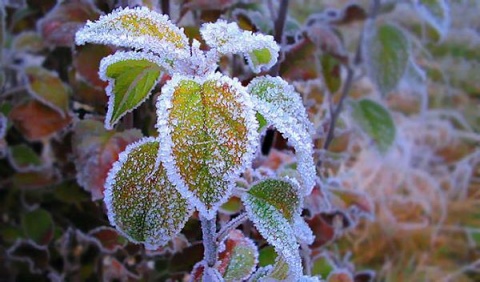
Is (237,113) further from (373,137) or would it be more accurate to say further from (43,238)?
(373,137)

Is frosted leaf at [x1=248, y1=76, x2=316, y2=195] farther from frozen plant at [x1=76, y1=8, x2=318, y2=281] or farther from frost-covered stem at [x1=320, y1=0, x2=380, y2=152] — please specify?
frost-covered stem at [x1=320, y1=0, x2=380, y2=152]

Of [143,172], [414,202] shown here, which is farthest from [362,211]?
[414,202]

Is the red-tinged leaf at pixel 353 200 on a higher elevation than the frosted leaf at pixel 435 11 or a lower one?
lower

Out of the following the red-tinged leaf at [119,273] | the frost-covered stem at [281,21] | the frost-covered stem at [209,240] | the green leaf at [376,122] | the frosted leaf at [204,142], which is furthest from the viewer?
the green leaf at [376,122]

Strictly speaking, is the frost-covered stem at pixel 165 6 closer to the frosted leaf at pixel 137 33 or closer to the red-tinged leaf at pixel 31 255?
the frosted leaf at pixel 137 33

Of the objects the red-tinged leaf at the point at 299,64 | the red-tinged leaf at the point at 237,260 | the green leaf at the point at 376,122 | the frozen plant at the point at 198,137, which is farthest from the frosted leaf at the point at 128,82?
the green leaf at the point at 376,122

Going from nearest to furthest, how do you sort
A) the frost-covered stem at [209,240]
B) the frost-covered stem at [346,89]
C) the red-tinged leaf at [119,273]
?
the frost-covered stem at [209,240]
the red-tinged leaf at [119,273]
the frost-covered stem at [346,89]

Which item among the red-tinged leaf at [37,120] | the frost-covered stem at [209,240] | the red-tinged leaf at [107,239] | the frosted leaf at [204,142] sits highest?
the frosted leaf at [204,142]

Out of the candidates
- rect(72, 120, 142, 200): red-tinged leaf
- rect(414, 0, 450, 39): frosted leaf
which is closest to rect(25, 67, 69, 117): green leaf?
rect(72, 120, 142, 200): red-tinged leaf

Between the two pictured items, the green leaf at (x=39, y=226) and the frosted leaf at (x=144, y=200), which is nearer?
the frosted leaf at (x=144, y=200)

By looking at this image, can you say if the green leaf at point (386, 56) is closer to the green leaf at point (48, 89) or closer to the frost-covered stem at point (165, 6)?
the frost-covered stem at point (165, 6)
